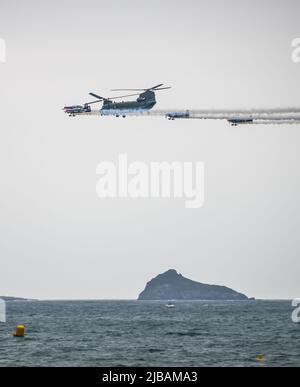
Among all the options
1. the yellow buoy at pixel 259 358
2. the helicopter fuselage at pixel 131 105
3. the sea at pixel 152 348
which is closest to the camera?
the sea at pixel 152 348

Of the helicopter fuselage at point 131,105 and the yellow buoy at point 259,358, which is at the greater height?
the helicopter fuselage at point 131,105

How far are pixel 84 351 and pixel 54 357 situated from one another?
758cm

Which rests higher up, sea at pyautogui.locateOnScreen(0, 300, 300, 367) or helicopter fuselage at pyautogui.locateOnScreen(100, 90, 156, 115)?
helicopter fuselage at pyautogui.locateOnScreen(100, 90, 156, 115)

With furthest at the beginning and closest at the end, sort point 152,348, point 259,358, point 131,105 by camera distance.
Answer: point 131,105
point 152,348
point 259,358

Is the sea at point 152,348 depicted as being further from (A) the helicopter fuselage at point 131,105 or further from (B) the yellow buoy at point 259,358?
(A) the helicopter fuselage at point 131,105

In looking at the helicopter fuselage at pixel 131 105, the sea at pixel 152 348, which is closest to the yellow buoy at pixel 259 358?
the sea at pixel 152 348

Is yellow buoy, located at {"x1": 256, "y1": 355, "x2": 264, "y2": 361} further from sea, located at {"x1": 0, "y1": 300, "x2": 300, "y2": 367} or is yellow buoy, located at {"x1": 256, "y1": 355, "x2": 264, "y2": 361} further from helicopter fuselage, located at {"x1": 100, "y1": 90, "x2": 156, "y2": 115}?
helicopter fuselage, located at {"x1": 100, "y1": 90, "x2": 156, "y2": 115}

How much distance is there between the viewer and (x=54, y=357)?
8475cm

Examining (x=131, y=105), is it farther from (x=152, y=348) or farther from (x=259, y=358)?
(x=259, y=358)

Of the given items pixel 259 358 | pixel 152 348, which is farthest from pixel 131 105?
pixel 259 358

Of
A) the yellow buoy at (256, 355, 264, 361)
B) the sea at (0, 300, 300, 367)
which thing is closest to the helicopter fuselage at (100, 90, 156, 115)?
the sea at (0, 300, 300, 367)

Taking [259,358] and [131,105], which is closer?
[259,358]
